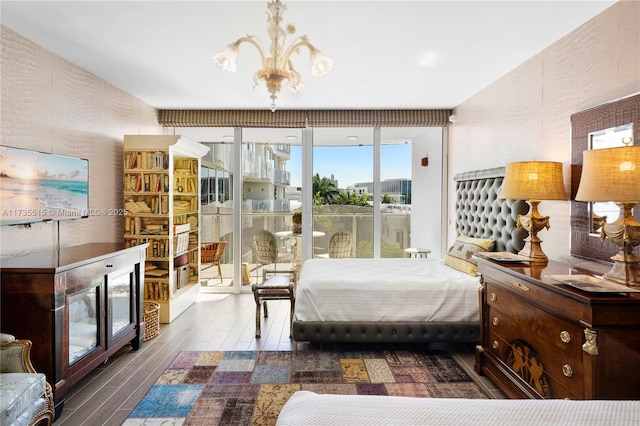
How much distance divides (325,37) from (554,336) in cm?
245

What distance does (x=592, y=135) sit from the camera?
2.39 metres

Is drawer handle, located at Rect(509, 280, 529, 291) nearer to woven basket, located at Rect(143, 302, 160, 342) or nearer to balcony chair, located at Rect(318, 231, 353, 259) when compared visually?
balcony chair, located at Rect(318, 231, 353, 259)

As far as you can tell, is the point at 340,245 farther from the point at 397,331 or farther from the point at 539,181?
the point at 539,181

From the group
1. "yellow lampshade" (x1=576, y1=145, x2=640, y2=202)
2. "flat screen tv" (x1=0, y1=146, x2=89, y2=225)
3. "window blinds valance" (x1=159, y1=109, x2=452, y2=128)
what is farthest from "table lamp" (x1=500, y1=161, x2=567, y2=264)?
"flat screen tv" (x1=0, y1=146, x2=89, y2=225)

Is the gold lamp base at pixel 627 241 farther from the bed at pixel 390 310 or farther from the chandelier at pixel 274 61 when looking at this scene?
the chandelier at pixel 274 61

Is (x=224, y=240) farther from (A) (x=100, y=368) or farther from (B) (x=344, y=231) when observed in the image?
(A) (x=100, y=368)

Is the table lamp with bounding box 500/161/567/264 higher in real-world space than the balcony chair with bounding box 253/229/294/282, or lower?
higher

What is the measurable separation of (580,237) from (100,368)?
3.71 meters

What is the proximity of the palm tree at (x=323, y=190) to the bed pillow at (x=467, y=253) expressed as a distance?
1921 mm

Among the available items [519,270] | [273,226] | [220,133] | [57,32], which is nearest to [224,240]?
[273,226]

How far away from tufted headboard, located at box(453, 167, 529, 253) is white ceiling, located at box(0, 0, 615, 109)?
39.8 inches

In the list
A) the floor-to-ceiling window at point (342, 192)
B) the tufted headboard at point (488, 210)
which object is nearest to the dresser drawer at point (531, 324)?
the tufted headboard at point (488, 210)

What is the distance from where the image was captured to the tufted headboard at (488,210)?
3.18 meters

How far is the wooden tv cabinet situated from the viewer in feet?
7.11
